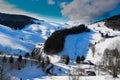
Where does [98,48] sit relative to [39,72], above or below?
above

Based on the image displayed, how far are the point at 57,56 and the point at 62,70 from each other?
240ft

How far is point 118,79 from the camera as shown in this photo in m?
57.6

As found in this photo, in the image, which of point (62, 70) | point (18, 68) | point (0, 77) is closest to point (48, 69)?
point (62, 70)

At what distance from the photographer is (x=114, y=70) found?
204 feet

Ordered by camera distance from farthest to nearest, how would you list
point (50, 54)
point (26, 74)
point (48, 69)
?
point (50, 54) < point (48, 69) < point (26, 74)

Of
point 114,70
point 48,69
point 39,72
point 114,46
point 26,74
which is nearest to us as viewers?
point 114,70

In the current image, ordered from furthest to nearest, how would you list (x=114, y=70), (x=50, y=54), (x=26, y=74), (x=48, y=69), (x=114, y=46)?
(x=50, y=54) → (x=114, y=46) → (x=48, y=69) → (x=26, y=74) → (x=114, y=70)

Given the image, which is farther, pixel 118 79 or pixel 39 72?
pixel 39 72

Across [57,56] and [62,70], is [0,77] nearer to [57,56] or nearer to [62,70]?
[62,70]

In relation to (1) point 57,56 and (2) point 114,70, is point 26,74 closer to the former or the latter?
(2) point 114,70

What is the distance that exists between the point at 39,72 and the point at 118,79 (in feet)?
164

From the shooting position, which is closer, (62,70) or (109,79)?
(109,79)

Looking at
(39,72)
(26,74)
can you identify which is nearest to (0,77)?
(26,74)

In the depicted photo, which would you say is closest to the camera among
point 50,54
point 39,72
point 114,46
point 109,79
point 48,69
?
point 109,79
